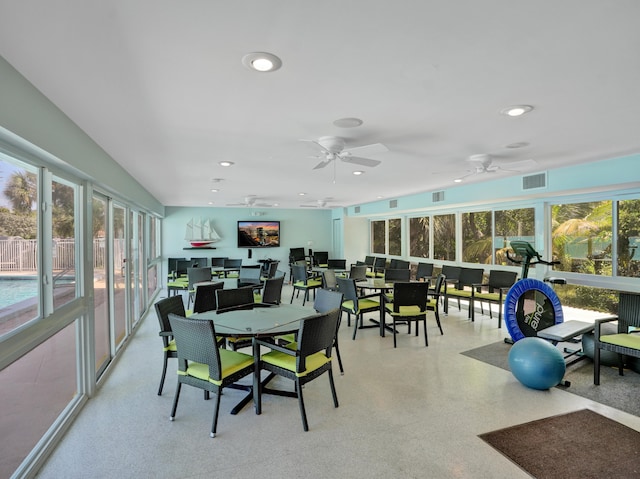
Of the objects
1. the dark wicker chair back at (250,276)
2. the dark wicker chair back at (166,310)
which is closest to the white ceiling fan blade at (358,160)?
the dark wicker chair back at (166,310)

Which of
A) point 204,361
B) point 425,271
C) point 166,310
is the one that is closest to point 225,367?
point 204,361

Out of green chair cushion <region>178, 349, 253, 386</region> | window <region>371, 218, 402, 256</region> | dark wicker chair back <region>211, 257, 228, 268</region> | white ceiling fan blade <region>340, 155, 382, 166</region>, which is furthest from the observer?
window <region>371, 218, 402, 256</region>

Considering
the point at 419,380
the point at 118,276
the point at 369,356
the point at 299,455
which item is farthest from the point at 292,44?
the point at 118,276

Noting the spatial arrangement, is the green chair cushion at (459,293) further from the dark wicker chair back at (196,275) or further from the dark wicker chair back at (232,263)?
the dark wicker chair back at (232,263)

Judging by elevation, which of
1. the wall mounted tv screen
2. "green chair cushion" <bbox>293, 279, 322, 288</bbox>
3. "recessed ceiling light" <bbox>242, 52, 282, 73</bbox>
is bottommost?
"green chair cushion" <bbox>293, 279, 322, 288</bbox>

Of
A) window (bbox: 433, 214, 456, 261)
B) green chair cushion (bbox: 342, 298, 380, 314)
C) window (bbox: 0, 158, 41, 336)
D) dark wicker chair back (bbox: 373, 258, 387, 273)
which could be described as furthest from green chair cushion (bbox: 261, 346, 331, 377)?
dark wicker chair back (bbox: 373, 258, 387, 273)

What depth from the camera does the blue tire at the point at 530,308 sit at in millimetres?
4527

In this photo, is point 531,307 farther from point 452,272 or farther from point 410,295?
point 452,272

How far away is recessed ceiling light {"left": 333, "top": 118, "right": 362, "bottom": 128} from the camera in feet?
9.44

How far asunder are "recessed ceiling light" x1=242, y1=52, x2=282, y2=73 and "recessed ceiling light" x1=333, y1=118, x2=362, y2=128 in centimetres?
101

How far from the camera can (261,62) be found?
6.26 feet

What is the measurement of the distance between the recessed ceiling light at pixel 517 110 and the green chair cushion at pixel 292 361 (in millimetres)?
2522

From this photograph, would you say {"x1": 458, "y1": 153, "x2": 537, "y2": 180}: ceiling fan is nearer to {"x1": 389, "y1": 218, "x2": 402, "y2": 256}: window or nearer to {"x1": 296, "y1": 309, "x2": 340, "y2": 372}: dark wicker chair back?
{"x1": 296, "y1": 309, "x2": 340, "y2": 372}: dark wicker chair back

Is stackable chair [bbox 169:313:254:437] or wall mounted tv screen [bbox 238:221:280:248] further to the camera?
wall mounted tv screen [bbox 238:221:280:248]
